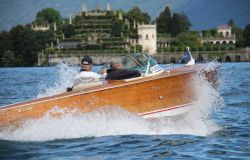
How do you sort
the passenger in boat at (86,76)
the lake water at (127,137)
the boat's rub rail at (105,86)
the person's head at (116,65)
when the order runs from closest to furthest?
the lake water at (127,137) → the boat's rub rail at (105,86) → the passenger in boat at (86,76) → the person's head at (116,65)

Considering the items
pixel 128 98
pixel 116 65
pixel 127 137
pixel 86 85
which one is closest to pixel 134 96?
pixel 128 98

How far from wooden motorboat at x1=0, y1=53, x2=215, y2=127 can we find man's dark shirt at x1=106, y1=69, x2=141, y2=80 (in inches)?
6.5

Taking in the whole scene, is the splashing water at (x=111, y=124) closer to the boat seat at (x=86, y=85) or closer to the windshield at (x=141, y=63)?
the boat seat at (x=86, y=85)

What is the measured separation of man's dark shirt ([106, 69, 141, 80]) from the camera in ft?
58.5

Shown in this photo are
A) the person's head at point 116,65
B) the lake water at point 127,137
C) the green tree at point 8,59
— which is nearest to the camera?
the lake water at point 127,137

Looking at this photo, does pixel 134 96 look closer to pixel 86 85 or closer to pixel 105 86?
pixel 105 86

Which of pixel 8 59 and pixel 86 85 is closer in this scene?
pixel 86 85

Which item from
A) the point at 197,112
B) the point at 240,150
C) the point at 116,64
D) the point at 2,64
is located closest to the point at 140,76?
the point at 116,64

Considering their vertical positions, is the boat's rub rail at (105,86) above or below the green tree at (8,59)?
above

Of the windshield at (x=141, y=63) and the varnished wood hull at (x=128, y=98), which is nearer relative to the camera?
the varnished wood hull at (x=128, y=98)

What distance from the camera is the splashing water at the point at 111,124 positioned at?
16453 mm

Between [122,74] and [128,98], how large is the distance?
0.78 m

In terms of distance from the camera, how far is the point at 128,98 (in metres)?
17.3

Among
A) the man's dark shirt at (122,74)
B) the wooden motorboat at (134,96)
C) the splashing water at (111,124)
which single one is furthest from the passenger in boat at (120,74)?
the splashing water at (111,124)
